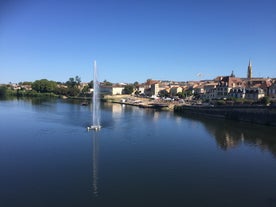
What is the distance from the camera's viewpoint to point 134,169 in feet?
57.9

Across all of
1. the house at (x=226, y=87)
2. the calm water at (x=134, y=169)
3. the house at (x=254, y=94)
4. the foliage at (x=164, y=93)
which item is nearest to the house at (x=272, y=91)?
the house at (x=254, y=94)

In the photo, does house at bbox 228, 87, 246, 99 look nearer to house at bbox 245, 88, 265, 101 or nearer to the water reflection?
house at bbox 245, 88, 265, 101

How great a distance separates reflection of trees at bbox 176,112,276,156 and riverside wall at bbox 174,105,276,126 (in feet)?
5.14

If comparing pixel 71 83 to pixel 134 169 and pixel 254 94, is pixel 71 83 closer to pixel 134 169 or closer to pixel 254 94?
pixel 254 94

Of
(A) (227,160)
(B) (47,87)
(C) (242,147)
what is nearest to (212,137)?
(C) (242,147)

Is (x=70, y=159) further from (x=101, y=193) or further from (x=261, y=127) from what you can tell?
(x=261, y=127)

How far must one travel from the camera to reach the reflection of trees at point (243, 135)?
2603 centimetres

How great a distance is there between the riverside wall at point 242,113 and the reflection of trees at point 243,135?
61.6 inches

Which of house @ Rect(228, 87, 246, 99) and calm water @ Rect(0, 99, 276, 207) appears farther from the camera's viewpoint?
house @ Rect(228, 87, 246, 99)

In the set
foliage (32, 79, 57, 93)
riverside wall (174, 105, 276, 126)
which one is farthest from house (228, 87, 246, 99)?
foliage (32, 79, 57, 93)

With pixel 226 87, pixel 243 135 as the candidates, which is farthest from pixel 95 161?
pixel 226 87

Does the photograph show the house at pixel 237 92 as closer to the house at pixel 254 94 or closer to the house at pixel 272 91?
the house at pixel 254 94

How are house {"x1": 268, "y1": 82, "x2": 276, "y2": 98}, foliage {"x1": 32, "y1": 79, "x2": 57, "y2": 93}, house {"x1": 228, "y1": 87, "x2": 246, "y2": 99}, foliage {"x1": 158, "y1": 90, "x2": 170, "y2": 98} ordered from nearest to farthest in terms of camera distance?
house {"x1": 268, "y1": 82, "x2": 276, "y2": 98}, house {"x1": 228, "y1": 87, "x2": 246, "y2": 99}, foliage {"x1": 158, "y1": 90, "x2": 170, "y2": 98}, foliage {"x1": 32, "y1": 79, "x2": 57, "y2": 93}

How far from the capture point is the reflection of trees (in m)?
26.0
